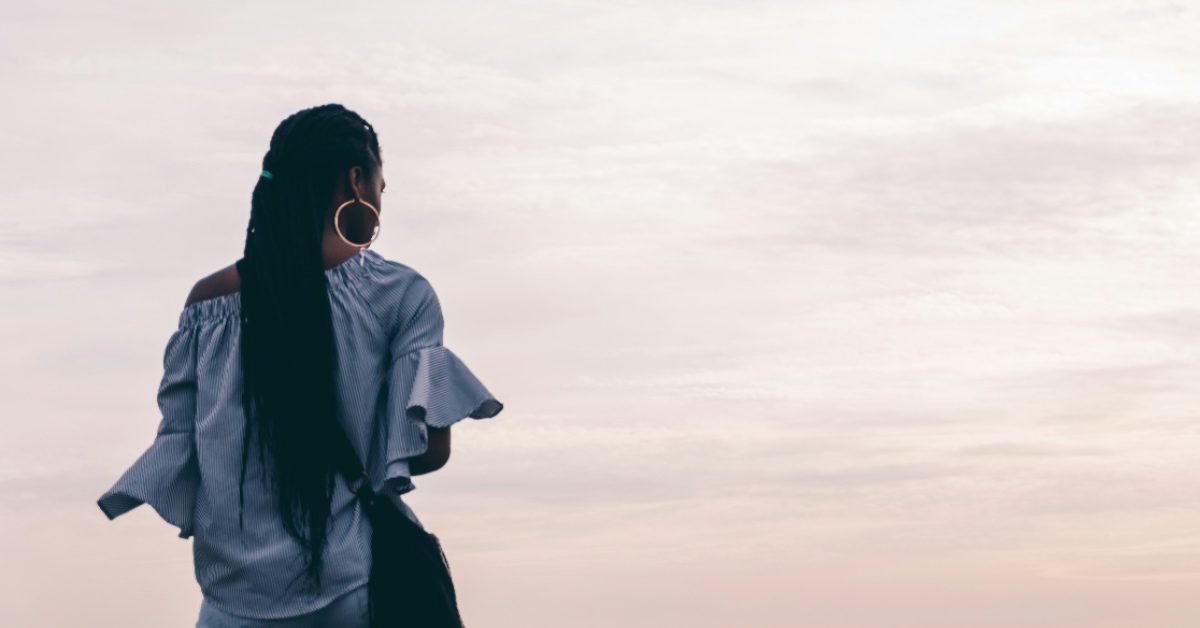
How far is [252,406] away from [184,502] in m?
0.41

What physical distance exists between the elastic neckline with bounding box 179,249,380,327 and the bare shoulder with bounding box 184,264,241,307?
0.05 ft

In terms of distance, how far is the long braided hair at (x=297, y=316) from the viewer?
24.7ft

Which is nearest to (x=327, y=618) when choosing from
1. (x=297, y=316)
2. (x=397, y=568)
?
(x=397, y=568)

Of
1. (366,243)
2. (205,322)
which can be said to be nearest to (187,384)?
(205,322)

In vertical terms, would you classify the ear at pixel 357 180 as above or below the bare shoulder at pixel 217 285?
above

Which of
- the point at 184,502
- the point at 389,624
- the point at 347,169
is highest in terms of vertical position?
the point at 347,169

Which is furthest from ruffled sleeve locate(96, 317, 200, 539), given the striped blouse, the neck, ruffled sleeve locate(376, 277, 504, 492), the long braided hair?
ruffled sleeve locate(376, 277, 504, 492)

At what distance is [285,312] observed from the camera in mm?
7656

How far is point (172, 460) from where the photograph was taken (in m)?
7.75

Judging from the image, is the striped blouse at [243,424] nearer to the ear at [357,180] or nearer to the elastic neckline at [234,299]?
A: the elastic neckline at [234,299]

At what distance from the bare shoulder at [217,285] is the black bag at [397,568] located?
27.3 inches

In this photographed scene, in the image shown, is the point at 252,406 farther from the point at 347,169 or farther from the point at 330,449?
the point at 347,169

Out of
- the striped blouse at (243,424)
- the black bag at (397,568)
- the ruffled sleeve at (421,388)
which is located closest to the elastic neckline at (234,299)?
the striped blouse at (243,424)

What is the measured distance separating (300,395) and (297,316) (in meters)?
0.27
